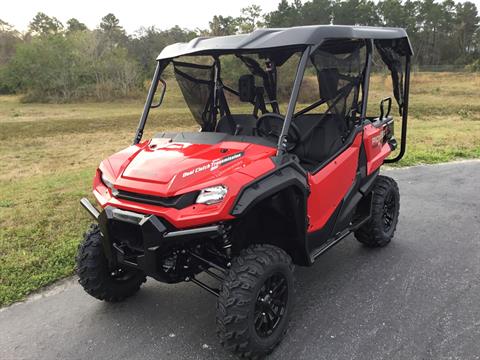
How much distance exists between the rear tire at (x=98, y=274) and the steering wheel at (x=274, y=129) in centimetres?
136

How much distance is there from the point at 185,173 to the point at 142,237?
0.43 metres

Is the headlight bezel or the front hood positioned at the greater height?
the front hood

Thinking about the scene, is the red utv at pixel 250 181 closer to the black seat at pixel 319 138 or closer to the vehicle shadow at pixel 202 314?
the black seat at pixel 319 138

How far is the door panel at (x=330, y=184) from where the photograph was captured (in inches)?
118

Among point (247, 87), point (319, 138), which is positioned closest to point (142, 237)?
point (247, 87)

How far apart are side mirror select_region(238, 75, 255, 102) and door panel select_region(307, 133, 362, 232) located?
0.90 meters

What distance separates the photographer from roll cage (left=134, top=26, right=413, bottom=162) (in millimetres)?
2750

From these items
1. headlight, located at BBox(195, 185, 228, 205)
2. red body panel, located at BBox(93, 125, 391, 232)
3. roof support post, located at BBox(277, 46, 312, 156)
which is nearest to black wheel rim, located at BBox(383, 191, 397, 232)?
red body panel, located at BBox(93, 125, 391, 232)

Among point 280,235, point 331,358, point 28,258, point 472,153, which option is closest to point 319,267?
point 280,235

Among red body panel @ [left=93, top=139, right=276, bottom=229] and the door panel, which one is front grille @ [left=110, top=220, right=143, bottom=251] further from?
the door panel

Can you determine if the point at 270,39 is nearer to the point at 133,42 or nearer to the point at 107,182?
the point at 107,182

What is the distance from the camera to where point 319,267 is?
3.70 m

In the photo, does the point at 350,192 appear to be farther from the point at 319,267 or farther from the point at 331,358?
the point at 331,358

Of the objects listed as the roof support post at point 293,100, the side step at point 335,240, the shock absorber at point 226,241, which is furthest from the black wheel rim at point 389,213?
the shock absorber at point 226,241
